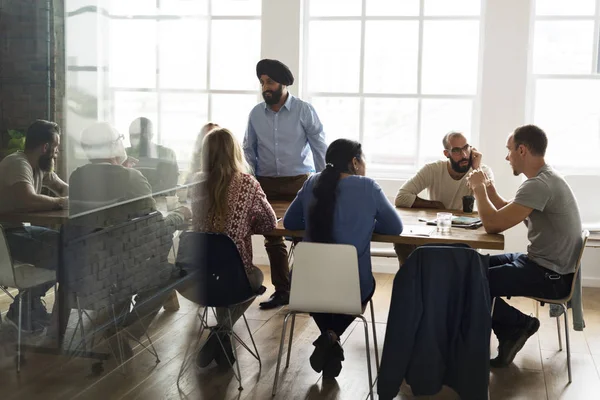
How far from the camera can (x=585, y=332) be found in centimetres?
455

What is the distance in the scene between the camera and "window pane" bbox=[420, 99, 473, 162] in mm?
6309

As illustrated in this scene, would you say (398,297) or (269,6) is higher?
(269,6)

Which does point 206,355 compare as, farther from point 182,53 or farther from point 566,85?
point 566,85

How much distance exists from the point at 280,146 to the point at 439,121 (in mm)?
1843

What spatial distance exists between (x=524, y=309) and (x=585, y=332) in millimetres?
631

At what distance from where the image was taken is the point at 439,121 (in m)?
6.34

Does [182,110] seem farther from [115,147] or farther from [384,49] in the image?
[384,49]

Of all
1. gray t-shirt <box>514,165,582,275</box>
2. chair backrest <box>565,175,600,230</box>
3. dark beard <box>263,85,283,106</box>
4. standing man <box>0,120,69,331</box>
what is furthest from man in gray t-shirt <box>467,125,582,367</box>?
standing man <box>0,120,69,331</box>

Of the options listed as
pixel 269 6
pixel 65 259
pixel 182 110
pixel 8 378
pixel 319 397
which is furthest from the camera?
pixel 269 6

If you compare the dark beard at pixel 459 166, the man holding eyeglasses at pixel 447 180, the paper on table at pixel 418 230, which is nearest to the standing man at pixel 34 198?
the paper on table at pixel 418 230

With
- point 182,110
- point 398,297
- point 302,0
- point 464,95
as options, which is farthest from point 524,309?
point 182,110

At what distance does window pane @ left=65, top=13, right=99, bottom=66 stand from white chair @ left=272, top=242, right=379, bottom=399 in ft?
6.21

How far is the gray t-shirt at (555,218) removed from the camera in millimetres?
3494

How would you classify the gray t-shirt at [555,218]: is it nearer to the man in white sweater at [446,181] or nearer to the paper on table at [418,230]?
the paper on table at [418,230]
